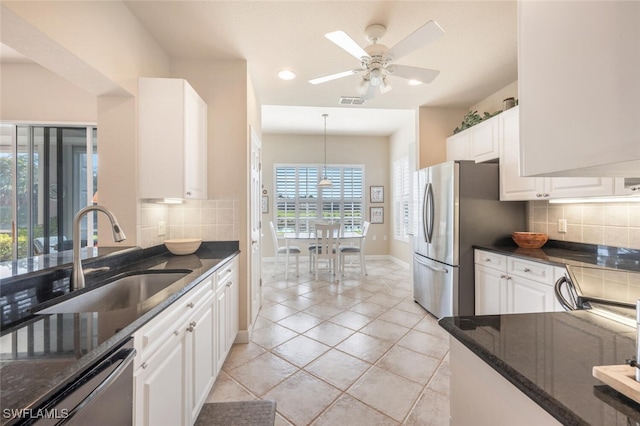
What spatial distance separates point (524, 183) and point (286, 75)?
102 inches

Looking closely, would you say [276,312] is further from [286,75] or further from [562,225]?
[562,225]

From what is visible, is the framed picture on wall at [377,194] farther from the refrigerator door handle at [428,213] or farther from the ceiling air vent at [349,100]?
the refrigerator door handle at [428,213]

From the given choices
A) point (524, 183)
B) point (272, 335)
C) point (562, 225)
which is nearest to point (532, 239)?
point (562, 225)

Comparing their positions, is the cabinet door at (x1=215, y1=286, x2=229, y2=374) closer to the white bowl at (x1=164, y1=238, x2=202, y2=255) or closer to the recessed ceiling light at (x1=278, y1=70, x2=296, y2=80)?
the white bowl at (x1=164, y1=238, x2=202, y2=255)

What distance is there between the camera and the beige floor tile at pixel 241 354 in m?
2.30

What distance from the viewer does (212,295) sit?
1871mm

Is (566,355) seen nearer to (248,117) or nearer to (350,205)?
(248,117)

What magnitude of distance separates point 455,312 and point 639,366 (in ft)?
8.49

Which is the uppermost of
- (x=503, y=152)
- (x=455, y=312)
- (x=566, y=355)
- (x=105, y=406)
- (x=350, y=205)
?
(x=503, y=152)

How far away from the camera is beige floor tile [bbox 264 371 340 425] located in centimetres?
175

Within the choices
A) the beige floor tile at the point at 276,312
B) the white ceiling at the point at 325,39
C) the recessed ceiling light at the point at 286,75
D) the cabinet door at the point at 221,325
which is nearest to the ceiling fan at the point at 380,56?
the white ceiling at the point at 325,39

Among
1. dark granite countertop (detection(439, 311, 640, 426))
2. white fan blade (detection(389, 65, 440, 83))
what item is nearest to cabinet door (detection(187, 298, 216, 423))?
dark granite countertop (detection(439, 311, 640, 426))

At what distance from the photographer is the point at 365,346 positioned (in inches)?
103

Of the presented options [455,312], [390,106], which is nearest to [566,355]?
[455,312]
